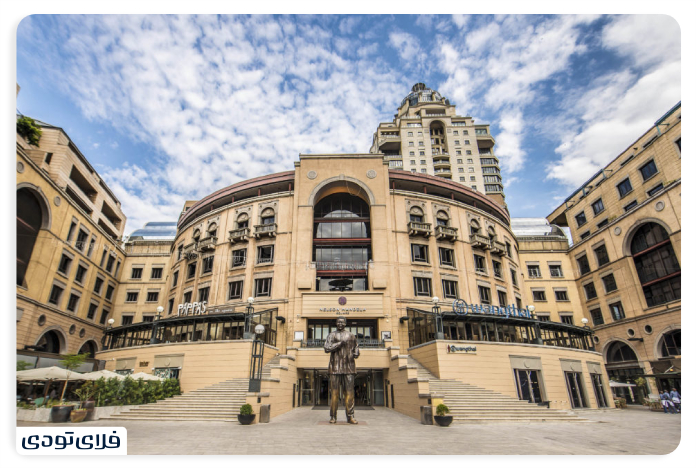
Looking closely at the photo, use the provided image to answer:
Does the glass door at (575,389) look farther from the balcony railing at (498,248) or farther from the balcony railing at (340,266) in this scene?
the balcony railing at (340,266)

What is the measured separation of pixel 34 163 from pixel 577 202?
59769 mm

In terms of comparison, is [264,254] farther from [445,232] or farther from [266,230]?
[445,232]

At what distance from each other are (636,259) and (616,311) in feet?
21.5

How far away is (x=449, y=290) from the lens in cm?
3294

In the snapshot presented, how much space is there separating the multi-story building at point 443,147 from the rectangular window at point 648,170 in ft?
155

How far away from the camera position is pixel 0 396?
746 cm

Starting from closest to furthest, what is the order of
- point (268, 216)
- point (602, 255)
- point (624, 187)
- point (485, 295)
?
point (485, 295), point (268, 216), point (624, 187), point (602, 255)

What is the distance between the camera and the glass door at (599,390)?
2667 cm

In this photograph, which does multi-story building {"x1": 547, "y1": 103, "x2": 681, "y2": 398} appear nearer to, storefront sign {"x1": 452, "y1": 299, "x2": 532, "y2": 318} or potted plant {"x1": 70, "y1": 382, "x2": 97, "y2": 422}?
storefront sign {"x1": 452, "y1": 299, "x2": 532, "y2": 318}

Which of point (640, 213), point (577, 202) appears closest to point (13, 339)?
point (640, 213)

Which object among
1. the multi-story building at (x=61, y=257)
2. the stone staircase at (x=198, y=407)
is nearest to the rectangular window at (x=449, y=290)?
the stone staircase at (x=198, y=407)

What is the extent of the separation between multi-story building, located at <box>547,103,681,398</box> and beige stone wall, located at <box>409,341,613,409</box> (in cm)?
1094

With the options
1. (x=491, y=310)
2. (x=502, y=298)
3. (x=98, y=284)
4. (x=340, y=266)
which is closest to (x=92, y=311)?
(x=98, y=284)

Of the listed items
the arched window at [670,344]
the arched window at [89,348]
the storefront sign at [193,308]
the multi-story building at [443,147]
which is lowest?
the arched window at [670,344]
